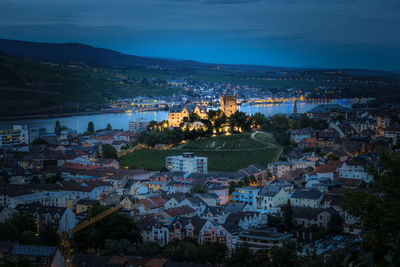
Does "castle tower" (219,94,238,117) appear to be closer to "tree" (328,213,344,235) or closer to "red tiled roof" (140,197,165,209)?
"red tiled roof" (140,197,165,209)

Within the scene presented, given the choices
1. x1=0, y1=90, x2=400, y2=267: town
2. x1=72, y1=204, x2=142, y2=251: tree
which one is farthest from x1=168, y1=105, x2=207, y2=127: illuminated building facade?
x1=72, y1=204, x2=142, y2=251: tree

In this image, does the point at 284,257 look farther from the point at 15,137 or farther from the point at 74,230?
the point at 15,137

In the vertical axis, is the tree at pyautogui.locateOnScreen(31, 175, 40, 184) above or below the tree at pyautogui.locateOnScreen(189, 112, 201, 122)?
below

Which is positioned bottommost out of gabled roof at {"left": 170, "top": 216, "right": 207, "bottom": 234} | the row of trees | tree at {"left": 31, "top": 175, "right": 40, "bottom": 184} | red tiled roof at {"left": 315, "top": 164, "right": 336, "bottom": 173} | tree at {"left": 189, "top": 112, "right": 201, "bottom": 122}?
tree at {"left": 31, "top": 175, "right": 40, "bottom": 184}

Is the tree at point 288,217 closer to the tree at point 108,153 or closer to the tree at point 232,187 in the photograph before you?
the tree at point 232,187

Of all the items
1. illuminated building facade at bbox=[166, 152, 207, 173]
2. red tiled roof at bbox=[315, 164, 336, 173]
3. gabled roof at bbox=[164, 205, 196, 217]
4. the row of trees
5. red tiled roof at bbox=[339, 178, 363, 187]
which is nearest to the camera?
gabled roof at bbox=[164, 205, 196, 217]

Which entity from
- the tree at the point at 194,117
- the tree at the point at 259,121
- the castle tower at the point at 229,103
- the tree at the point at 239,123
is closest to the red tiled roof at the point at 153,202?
the tree at the point at 239,123

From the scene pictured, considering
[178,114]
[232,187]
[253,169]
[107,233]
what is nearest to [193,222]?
[107,233]
